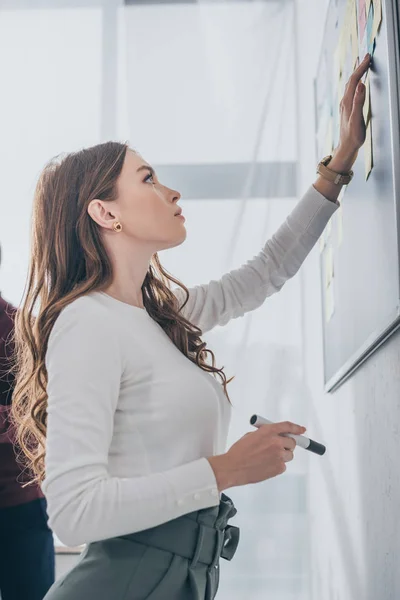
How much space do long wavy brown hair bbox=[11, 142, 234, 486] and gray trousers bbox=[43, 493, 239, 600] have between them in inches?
8.6

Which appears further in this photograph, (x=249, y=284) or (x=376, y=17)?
(x=249, y=284)

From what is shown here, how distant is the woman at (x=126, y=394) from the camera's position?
83 centimetres

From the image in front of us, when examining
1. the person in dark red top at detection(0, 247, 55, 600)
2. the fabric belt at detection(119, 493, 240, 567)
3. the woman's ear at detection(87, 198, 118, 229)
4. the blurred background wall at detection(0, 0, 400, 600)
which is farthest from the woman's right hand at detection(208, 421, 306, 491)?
the blurred background wall at detection(0, 0, 400, 600)

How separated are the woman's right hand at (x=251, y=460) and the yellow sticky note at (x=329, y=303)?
0.79 metres

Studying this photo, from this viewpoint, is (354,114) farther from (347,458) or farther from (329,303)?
(347,458)

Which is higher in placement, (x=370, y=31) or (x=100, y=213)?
(x=370, y=31)

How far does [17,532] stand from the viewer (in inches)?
60.6

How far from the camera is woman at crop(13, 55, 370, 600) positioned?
2.73ft

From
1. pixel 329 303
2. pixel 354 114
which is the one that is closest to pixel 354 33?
pixel 354 114

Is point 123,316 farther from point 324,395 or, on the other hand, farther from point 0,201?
point 0,201

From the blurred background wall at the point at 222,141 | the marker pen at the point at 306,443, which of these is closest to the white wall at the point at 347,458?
the blurred background wall at the point at 222,141

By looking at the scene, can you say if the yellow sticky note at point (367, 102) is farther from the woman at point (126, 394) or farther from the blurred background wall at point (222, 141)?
the blurred background wall at point (222, 141)

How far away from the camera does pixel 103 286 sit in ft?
3.53

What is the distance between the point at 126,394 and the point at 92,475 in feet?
0.52
